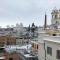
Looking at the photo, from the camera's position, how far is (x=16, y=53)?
1211 inches

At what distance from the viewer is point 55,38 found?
18.2 meters

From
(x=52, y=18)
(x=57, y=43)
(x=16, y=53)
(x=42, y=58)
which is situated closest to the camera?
Result: (x=57, y=43)

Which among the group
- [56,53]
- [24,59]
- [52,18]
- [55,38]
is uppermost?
[52,18]

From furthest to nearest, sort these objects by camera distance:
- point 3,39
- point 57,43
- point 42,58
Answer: point 3,39
point 42,58
point 57,43

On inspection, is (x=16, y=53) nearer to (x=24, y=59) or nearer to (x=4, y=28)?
(x=24, y=59)

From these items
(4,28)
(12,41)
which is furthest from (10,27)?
(12,41)

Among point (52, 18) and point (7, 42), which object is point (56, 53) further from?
point (7, 42)

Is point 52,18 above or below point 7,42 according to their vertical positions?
above

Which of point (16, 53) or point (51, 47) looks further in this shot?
point (16, 53)

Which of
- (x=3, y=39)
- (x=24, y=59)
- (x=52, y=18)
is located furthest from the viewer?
(x=3, y=39)

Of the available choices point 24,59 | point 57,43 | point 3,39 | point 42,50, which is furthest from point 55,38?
point 3,39

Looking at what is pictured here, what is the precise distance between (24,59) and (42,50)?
145 inches

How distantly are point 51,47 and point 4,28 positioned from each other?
325 feet

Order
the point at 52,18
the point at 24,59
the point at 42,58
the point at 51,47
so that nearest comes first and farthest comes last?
the point at 51,47 < the point at 42,58 < the point at 24,59 < the point at 52,18
